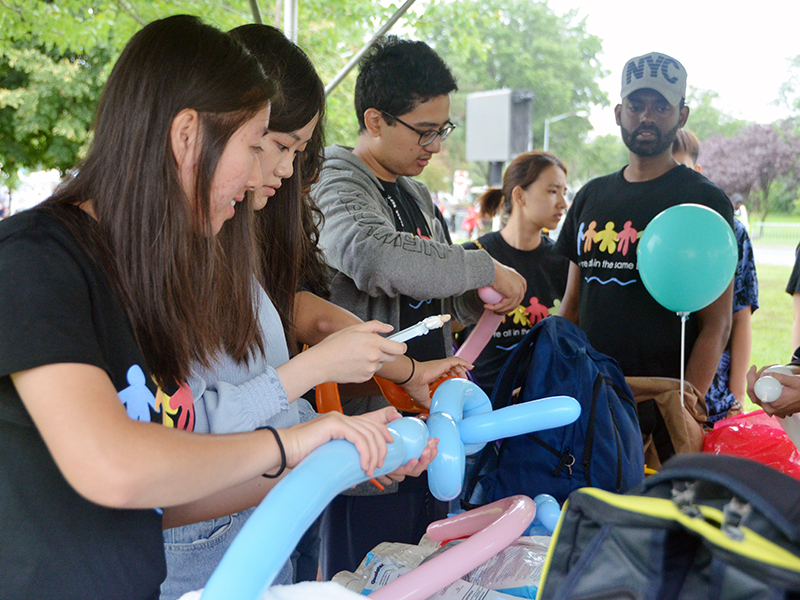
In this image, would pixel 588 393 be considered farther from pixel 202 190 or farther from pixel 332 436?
pixel 202 190

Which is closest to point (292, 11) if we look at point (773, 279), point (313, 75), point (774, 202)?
point (313, 75)

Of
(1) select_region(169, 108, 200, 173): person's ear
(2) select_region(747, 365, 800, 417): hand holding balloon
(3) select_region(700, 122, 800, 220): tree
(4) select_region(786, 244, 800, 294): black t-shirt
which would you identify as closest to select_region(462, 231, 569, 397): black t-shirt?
(4) select_region(786, 244, 800, 294): black t-shirt

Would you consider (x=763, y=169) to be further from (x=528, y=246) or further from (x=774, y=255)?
(x=528, y=246)

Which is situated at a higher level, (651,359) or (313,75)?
(313,75)

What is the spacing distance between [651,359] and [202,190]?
61.7 inches

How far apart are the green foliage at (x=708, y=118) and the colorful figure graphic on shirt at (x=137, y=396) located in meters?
19.9

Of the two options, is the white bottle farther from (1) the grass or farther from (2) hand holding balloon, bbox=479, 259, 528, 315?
(1) the grass

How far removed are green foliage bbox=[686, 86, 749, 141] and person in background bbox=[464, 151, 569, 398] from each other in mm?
17296

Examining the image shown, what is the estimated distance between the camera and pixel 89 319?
27.8 inches

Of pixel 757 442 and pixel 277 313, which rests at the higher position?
pixel 277 313

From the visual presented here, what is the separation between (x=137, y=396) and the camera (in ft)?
2.51

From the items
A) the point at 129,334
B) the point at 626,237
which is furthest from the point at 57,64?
the point at 129,334

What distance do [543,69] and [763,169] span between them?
15670mm

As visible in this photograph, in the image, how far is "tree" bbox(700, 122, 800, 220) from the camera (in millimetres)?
15055
